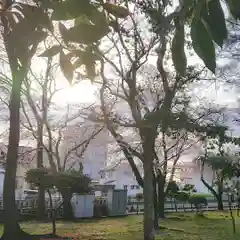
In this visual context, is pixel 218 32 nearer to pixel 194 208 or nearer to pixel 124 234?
pixel 124 234

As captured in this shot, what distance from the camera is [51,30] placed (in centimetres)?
111

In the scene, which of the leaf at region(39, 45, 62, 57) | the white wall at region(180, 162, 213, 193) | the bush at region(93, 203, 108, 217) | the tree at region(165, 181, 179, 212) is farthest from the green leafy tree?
the white wall at region(180, 162, 213, 193)

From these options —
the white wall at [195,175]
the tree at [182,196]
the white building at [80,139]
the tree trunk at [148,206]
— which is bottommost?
the tree trunk at [148,206]

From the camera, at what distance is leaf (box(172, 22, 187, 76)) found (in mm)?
854

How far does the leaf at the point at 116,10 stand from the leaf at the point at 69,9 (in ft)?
0.50

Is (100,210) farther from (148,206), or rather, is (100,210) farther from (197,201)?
(148,206)

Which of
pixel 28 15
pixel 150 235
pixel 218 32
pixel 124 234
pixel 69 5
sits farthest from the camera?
pixel 124 234

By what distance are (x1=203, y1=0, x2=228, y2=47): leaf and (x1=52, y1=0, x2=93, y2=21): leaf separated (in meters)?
0.29

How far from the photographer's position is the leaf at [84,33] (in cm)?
101

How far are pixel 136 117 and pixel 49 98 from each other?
690 centimetres

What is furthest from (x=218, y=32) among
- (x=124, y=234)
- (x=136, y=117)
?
(x=124, y=234)

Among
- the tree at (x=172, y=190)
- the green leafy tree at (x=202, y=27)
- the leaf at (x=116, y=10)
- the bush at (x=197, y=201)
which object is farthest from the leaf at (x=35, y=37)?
the bush at (x=197, y=201)

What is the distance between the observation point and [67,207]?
16.3 m

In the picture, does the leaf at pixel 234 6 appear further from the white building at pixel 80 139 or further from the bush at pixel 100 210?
the bush at pixel 100 210
